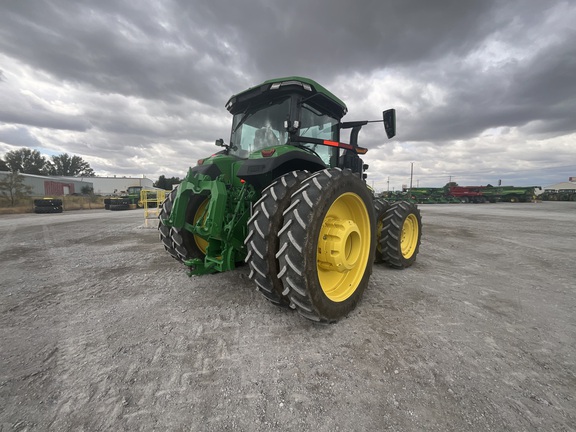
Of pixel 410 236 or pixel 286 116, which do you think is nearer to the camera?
pixel 286 116

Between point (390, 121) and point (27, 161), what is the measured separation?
91.9 m

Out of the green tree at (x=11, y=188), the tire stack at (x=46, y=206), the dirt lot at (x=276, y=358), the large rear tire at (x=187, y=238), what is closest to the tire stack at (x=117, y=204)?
→ the tire stack at (x=46, y=206)

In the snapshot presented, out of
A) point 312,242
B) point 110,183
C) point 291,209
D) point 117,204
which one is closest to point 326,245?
point 312,242

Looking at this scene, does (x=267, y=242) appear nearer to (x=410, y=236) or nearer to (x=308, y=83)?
(x=308, y=83)

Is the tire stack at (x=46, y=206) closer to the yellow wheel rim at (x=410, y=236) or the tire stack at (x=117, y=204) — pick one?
the tire stack at (x=117, y=204)

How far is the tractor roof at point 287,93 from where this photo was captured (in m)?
3.04

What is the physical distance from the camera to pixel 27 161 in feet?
210

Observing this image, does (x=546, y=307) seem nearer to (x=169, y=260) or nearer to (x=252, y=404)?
(x=252, y=404)

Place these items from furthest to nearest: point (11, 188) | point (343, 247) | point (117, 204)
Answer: point (117, 204), point (11, 188), point (343, 247)

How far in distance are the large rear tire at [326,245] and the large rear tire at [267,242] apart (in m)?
0.12

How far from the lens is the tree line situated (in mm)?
60531

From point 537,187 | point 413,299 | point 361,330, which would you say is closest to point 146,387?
point 361,330

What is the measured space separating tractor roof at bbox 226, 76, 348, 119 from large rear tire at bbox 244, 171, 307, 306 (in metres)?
1.50

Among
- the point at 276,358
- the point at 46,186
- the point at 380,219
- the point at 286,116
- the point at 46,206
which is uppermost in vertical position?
the point at 46,186
